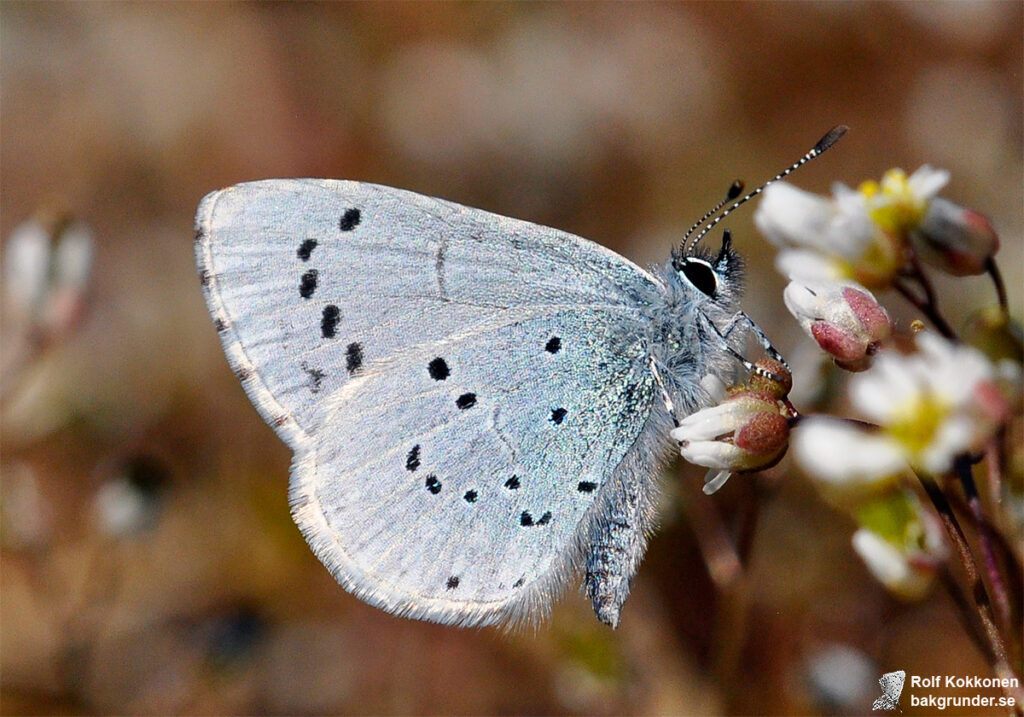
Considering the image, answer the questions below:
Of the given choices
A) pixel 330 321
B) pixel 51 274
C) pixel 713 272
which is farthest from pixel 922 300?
pixel 51 274

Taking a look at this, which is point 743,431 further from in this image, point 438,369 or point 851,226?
point 438,369

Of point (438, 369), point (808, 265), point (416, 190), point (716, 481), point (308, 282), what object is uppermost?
point (808, 265)

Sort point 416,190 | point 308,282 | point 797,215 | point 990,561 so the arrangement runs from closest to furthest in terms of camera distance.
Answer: point 990,561 < point 797,215 < point 308,282 < point 416,190

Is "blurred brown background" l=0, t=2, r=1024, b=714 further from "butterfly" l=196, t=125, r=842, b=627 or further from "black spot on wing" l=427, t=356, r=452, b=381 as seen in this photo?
"black spot on wing" l=427, t=356, r=452, b=381

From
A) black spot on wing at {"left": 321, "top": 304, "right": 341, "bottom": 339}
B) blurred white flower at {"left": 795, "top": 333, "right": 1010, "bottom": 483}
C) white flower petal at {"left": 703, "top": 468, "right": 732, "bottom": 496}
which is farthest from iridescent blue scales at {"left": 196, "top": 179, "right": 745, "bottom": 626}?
blurred white flower at {"left": 795, "top": 333, "right": 1010, "bottom": 483}

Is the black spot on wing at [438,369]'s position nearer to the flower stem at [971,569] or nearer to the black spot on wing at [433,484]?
the black spot on wing at [433,484]

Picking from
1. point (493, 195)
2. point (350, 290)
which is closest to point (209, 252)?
point (350, 290)

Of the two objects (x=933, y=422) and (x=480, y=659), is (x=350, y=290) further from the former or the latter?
(x=480, y=659)

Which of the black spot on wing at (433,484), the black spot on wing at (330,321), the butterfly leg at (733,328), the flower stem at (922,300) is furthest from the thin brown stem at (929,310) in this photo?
the black spot on wing at (330,321)
